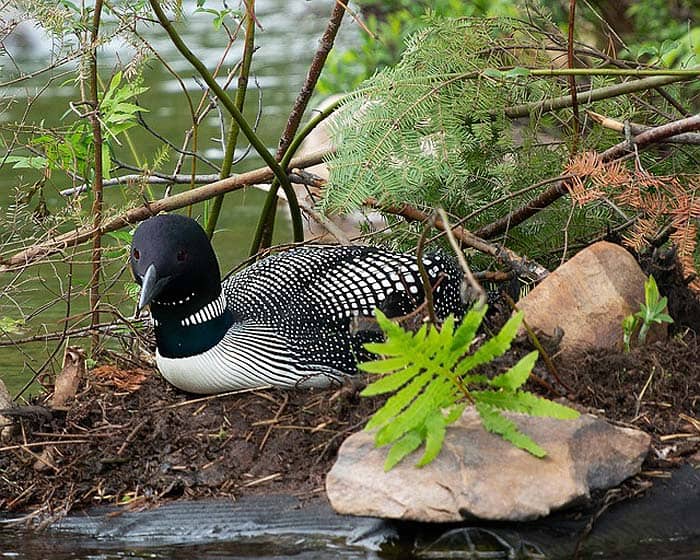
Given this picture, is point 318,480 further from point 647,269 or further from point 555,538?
point 647,269

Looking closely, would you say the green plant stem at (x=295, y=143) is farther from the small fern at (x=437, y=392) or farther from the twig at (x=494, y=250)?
the small fern at (x=437, y=392)

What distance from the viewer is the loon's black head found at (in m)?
3.88

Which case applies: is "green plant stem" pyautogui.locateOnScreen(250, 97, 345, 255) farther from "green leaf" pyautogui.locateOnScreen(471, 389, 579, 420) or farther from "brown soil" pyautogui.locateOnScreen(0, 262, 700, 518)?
"green leaf" pyautogui.locateOnScreen(471, 389, 579, 420)

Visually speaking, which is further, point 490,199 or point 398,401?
point 490,199

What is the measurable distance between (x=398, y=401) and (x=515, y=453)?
0.37 m

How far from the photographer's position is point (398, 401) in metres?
3.21

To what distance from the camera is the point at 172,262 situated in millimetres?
3904

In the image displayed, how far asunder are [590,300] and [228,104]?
159cm

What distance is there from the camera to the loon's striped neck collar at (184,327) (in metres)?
4.04

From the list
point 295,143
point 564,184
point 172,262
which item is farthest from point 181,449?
point 564,184

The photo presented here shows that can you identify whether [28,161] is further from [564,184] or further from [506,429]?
[506,429]

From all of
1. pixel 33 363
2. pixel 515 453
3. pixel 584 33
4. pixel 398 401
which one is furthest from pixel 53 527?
pixel 584 33

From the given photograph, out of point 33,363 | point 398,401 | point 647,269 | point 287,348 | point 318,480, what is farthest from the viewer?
point 33,363

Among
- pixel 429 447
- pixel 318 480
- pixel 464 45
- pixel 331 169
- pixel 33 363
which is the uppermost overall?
pixel 464 45
